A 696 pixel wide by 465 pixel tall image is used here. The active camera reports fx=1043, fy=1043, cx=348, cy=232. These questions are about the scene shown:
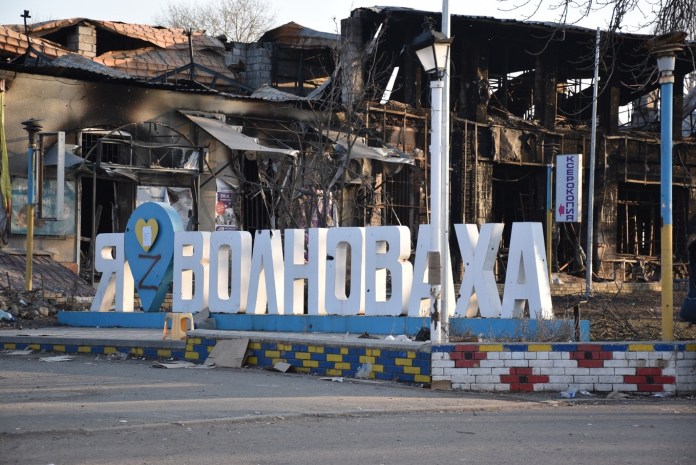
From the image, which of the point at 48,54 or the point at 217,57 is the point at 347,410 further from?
the point at 217,57

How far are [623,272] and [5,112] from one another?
2104 centimetres

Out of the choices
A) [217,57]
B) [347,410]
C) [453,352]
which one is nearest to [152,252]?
[453,352]

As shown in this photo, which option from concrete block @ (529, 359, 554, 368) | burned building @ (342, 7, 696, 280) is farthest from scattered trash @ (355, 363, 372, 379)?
burned building @ (342, 7, 696, 280)

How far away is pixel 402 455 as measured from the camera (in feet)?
24.2

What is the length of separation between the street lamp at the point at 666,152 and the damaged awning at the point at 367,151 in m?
15.3

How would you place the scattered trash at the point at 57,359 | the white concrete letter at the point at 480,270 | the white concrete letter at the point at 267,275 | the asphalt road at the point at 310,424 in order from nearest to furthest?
the asphalt road at the point at 310,424
the scattered trash at the point at 57,359
the white concrete letter at the point at 480,270
the white concrete letter at the point at 267,275

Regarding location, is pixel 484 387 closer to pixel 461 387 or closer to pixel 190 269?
pixel 461 387

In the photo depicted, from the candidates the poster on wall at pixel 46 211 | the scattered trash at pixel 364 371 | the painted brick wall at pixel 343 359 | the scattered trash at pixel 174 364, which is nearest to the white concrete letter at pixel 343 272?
the painted brick wall at pixel 343 359

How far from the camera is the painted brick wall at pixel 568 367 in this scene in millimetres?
11125

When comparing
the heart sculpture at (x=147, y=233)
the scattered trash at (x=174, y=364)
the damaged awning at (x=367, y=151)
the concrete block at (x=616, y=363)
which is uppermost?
the damaged awning at (x=367, y=151)

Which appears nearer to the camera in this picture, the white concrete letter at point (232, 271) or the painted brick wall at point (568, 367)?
the painted brick wall at point (568, 367)

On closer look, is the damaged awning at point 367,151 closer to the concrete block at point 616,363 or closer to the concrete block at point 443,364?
the concrete block at point 443,364

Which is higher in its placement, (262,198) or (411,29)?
(411,29)

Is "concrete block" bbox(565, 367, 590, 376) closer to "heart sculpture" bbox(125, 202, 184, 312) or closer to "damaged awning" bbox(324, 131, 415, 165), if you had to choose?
"heart sculpture" bbox(125, 202, 184, 312)
